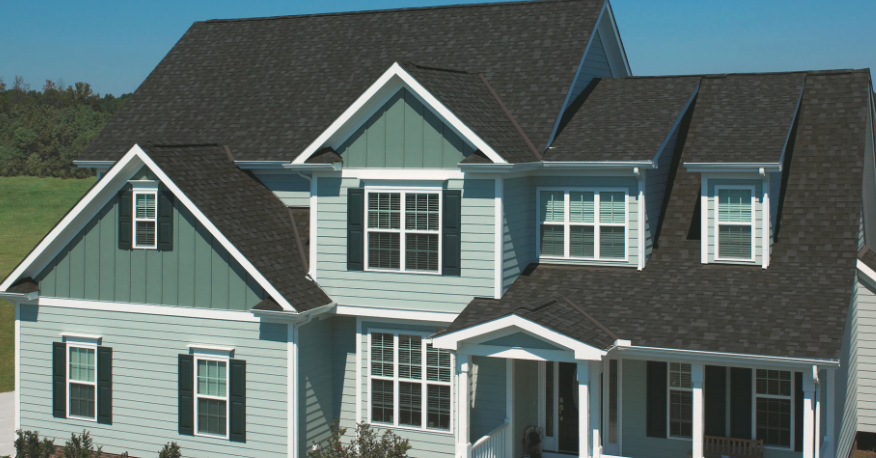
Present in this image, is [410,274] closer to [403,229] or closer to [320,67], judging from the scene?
[403,229]

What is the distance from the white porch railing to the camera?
17.1m

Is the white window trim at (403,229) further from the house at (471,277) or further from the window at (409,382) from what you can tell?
the window at (409,382)

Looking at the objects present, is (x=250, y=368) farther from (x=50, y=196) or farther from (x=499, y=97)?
(x=50, y=196)

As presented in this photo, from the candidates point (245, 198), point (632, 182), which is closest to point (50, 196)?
point (245, 198)

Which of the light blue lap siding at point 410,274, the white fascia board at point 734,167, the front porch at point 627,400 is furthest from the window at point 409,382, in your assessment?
the white fascia board at point 734,167

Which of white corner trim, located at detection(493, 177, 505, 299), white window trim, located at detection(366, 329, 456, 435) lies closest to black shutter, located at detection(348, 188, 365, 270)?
white window trim, located at detection(366, 329, 456, 435)

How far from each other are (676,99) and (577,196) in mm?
3244

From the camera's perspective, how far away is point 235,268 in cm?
1831

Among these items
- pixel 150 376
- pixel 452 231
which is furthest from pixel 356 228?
pixel 150 376

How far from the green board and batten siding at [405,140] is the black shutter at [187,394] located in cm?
493

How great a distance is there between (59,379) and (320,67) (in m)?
9.09

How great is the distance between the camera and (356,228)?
741 inches

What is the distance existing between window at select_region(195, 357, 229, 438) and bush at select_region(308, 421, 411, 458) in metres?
1.86

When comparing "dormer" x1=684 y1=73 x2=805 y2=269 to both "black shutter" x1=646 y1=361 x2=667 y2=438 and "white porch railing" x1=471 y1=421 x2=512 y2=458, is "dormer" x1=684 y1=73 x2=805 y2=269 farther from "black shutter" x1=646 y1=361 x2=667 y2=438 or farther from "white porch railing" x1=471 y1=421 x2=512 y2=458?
"white porch railing" x1=471 y1=421 x2=512 y2=458
